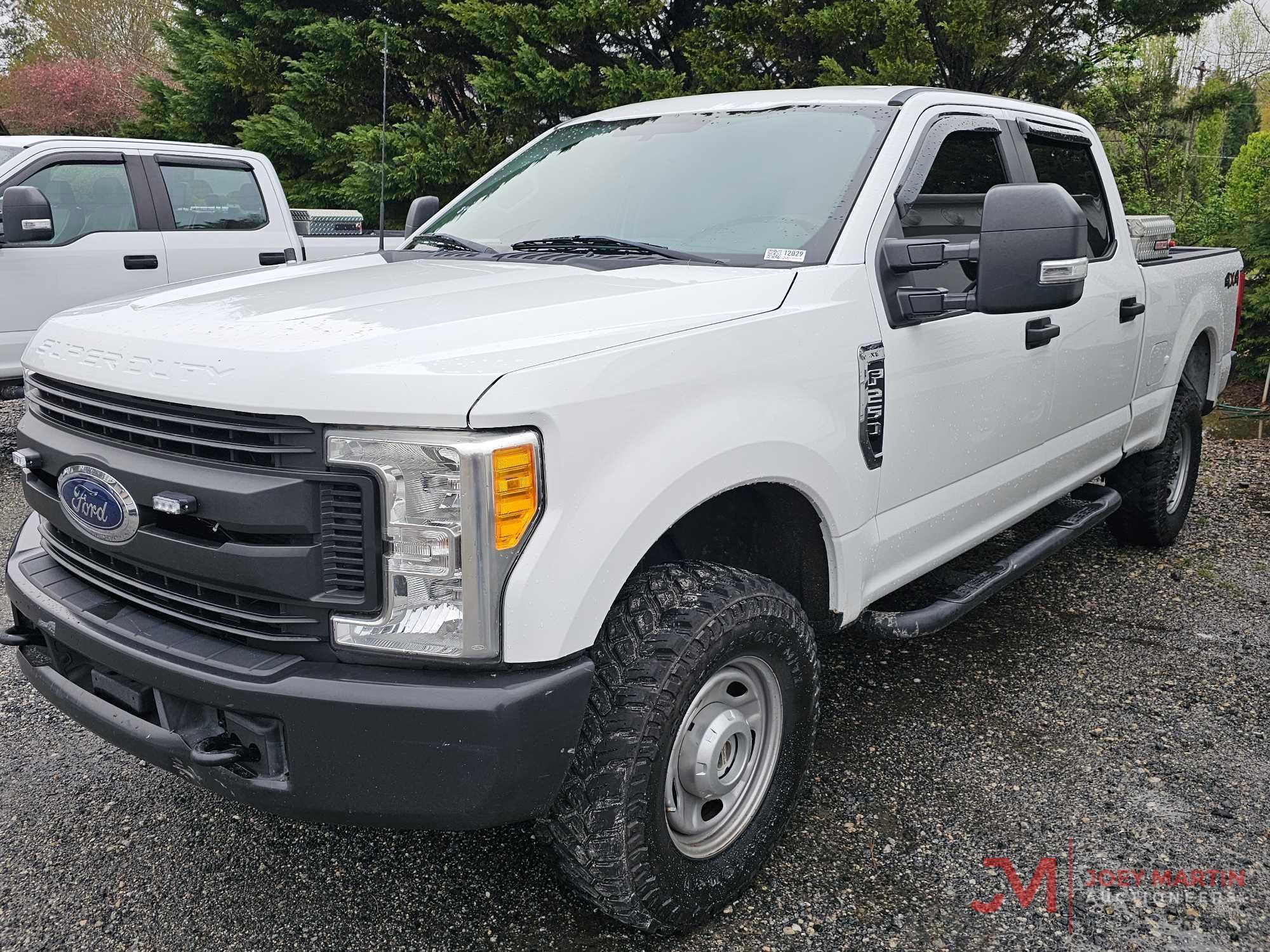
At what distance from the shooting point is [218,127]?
1500 centimetres

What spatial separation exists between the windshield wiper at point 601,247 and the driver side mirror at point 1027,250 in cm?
67

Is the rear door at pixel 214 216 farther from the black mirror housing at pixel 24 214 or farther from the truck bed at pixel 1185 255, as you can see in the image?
the truck bed at pixel 1185 255

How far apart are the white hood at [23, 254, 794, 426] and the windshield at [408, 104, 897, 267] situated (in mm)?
266

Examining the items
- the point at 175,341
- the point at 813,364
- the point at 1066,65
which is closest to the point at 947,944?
the point at 813,364

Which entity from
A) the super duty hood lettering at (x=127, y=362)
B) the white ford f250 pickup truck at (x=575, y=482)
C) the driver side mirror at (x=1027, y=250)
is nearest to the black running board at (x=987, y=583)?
the white ford f250 pickup truck at (x=575, y=482)

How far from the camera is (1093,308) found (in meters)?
3.78

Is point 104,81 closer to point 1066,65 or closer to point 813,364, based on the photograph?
point 1066,65

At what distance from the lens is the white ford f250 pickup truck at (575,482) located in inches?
74.6

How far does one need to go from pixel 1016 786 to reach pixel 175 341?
8.19ft

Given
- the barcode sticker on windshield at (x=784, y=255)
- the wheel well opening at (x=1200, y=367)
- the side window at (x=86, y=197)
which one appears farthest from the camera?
the side window at (x=86, y=197)

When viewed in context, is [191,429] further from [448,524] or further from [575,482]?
[575,482]

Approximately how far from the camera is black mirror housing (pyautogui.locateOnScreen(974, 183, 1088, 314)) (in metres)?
2.46

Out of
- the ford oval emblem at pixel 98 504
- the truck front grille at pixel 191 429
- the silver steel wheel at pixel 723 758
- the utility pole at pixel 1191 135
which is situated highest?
the utility pole at pixel 1191 135

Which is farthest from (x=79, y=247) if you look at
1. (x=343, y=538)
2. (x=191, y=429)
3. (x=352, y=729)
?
(x=352, y=729)
